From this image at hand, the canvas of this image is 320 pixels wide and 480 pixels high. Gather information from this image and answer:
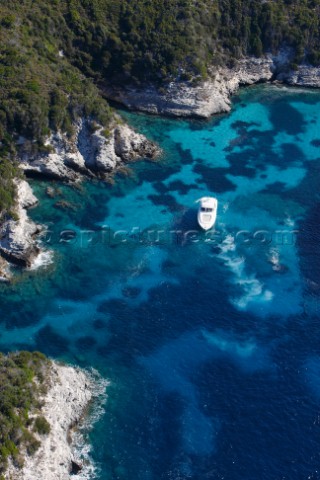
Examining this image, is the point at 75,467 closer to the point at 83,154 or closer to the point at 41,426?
the point at 41,426

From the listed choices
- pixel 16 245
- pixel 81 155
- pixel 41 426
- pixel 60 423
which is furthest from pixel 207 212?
pixel 41 426

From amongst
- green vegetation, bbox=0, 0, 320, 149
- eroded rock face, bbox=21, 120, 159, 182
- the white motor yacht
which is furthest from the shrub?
green vegetation, bbox=0, 0, 320, 149

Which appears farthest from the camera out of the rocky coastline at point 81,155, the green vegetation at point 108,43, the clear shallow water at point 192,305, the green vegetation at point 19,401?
the green vegetation at point 108,43

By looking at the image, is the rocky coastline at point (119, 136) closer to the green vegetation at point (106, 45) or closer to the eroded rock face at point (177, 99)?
the eroded rock face at point (177, 99)

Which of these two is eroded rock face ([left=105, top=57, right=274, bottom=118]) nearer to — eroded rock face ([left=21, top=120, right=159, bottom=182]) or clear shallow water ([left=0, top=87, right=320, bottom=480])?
clear shallow water ([left=0, top=87, right=320, bottom=480])

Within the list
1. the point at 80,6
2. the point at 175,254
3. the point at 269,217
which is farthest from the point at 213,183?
the point at 80,6

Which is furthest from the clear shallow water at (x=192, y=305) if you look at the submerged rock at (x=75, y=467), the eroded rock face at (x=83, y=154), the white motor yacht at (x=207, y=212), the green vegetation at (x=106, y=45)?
the green vegetation at (x=106, y=45)
